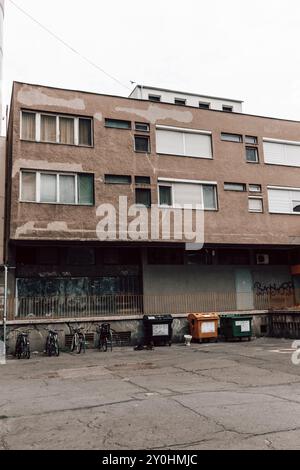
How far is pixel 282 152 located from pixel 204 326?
32.8ft

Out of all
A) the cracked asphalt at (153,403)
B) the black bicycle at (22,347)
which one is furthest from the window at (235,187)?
the black bicycle at (22,347)

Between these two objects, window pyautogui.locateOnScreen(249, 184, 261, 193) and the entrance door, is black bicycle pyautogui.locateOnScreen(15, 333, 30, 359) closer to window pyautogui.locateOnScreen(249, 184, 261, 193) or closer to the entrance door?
the entrance door

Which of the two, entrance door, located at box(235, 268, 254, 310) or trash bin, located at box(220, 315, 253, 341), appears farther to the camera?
entrance door, located at box(235, 268, 254, 310)

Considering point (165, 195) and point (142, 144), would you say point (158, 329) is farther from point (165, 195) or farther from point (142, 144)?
point (142, 144)

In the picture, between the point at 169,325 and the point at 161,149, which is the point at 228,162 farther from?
the point at 169,325

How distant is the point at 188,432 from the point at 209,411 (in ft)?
→ 4.06

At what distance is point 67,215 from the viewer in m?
18.0

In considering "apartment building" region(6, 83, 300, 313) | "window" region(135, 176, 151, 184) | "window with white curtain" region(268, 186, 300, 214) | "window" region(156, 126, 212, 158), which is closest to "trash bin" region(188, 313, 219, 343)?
"apartment building" region(6, 83, 300, 313)

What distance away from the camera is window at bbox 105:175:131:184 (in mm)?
19156

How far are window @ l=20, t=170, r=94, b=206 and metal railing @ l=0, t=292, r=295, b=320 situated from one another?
405 centimetres

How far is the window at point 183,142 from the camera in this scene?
20547 mm

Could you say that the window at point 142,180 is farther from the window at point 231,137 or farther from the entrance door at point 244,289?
the entrance door at point 244,289

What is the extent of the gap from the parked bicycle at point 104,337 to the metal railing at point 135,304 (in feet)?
3.08

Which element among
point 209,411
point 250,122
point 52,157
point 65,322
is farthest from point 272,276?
point 209,411
